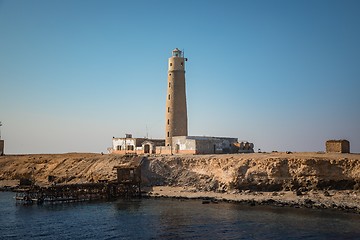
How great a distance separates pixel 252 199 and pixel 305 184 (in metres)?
6.43

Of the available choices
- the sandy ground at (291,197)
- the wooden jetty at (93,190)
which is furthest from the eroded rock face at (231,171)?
the wooden jetty at (93,190)

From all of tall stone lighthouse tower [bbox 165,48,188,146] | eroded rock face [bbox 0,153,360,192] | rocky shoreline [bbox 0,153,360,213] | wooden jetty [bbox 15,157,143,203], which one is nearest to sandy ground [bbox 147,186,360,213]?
rocky shoreline [bbox 0,153,360,213]

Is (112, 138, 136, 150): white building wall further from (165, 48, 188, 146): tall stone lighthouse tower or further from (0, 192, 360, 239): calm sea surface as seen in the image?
(0, 192, 360, 239): calm sea surface

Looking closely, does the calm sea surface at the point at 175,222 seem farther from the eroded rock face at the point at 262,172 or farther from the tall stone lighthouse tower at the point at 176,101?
the tall stone lighthouse tower at the point at 176,101

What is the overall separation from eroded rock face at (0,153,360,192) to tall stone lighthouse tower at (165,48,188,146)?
8.43 m

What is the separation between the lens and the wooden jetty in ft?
158

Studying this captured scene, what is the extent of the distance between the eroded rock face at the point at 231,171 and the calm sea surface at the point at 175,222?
6.44 metres

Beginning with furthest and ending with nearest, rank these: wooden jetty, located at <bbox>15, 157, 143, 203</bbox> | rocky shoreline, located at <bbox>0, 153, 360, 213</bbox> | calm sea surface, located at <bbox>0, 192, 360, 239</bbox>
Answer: wooden jetty, located at <bbox>15, 157, 143, 203</bbox> → rocky shoreline, located at <bbox>0, 153, 360, 213</bbox> → calm sea surface, located at <bbox>0, 192, 360, 239</bbox>

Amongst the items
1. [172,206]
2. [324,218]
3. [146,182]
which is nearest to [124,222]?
[172,206]

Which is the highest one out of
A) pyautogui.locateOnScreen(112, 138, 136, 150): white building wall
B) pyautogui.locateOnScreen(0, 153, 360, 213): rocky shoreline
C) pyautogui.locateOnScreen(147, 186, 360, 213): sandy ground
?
pyautogui.locateOnScreen(112, 138, 136, 150): white building wall

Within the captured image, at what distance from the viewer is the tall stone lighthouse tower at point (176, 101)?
63812 mm

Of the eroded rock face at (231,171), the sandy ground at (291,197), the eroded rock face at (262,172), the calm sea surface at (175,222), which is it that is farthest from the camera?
the eroded rock face at (231,171)

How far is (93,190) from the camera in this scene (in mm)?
54594

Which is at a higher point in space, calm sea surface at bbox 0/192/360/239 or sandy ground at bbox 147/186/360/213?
sandy ground at bbox 147/186/360/213
